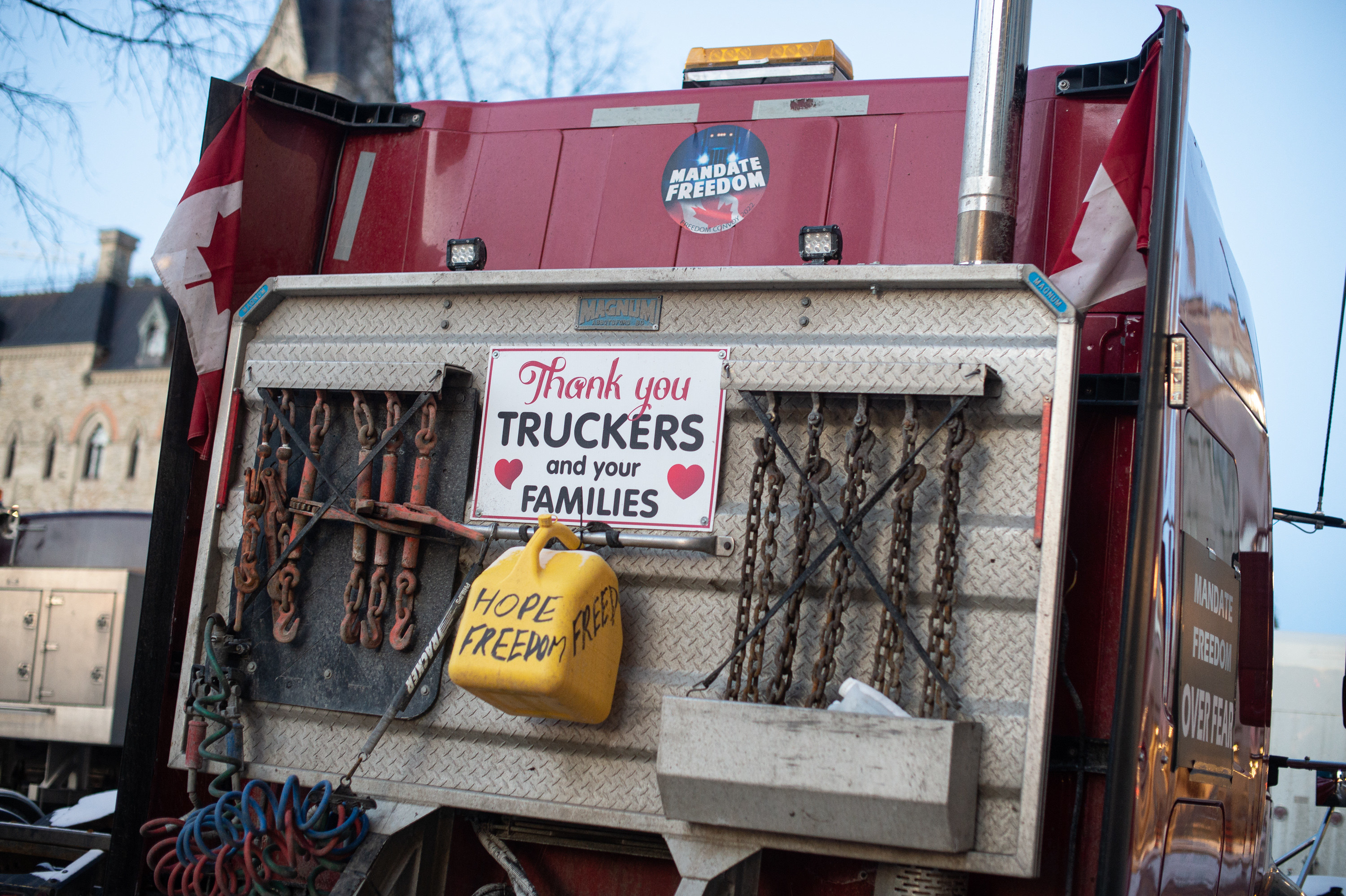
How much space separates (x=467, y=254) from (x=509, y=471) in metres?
0.81

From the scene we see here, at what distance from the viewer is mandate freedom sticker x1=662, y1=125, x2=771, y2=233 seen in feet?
13.9

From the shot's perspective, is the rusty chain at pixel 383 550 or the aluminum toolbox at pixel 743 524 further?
the rusty chain at pixel 383 550

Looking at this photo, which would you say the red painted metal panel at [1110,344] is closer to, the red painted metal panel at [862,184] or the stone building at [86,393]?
the red painted metal panel at [862,184]

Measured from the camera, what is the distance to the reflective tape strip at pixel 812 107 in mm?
4219

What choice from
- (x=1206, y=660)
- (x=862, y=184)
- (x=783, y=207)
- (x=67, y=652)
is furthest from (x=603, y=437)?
(x=67, y=652)

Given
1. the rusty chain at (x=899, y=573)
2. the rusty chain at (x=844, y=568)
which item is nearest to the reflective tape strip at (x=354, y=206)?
the rusty chain at (x=844, y=568)

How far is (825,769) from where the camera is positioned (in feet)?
9.88

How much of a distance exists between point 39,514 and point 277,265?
6.77 metres

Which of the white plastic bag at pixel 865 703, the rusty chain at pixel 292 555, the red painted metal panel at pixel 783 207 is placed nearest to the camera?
the white plastic bag at pixel 865 703

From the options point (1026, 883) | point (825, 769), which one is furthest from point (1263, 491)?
point (825, 769)

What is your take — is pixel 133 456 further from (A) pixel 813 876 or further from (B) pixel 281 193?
(A) pixel 813 876

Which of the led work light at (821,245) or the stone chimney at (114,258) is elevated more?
the stone chimney at (114,258)

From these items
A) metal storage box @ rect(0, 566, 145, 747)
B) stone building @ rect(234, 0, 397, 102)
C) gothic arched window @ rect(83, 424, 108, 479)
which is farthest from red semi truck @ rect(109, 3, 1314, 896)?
gothic arched window @ rect(83, 424, 108, 479)

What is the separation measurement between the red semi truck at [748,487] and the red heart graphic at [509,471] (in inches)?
0.4
